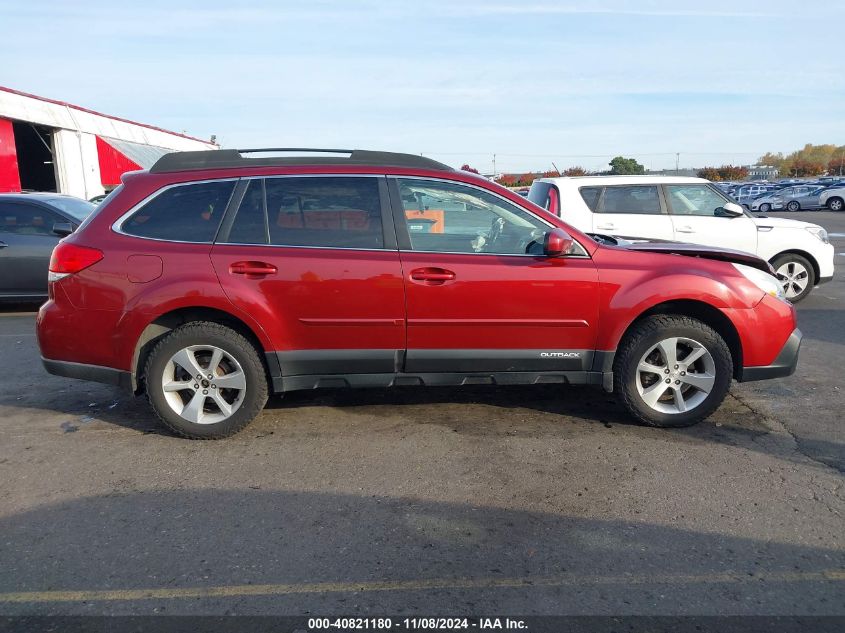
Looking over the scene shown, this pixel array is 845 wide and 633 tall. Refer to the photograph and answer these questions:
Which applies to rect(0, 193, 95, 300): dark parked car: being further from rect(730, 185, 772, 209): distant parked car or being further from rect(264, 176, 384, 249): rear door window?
rect(730, 185, 772, 209): distant parked car

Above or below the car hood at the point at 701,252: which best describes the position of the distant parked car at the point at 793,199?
below

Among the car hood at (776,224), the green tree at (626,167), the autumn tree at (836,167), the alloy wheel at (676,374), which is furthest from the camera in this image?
the autumn tree at (836,167)

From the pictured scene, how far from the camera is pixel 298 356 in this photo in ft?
14.8

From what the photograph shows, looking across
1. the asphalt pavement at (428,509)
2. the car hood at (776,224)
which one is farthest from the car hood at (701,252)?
the car hood at (776,224)

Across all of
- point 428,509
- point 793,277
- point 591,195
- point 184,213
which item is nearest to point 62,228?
point 184,213

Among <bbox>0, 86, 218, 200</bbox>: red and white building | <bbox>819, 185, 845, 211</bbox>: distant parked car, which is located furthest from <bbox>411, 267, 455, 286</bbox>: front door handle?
<bbox>819, 185, 845, 211</bbox>: distant parked car

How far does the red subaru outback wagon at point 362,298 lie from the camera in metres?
4.41

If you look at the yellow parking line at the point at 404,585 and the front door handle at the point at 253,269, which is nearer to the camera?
the yellow parking line at the point at 404,585

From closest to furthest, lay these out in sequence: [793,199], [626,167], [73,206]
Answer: [73,206] → [626,167] → [793,199]

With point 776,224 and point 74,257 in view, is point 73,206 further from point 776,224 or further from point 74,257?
point 776,224

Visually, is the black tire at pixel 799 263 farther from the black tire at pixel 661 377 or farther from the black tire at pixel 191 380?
the black tire at pixel 191 380

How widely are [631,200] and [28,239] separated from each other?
7.98 meters

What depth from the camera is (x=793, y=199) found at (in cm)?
3822

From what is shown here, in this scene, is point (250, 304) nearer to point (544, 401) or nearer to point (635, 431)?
point (544, 401)
